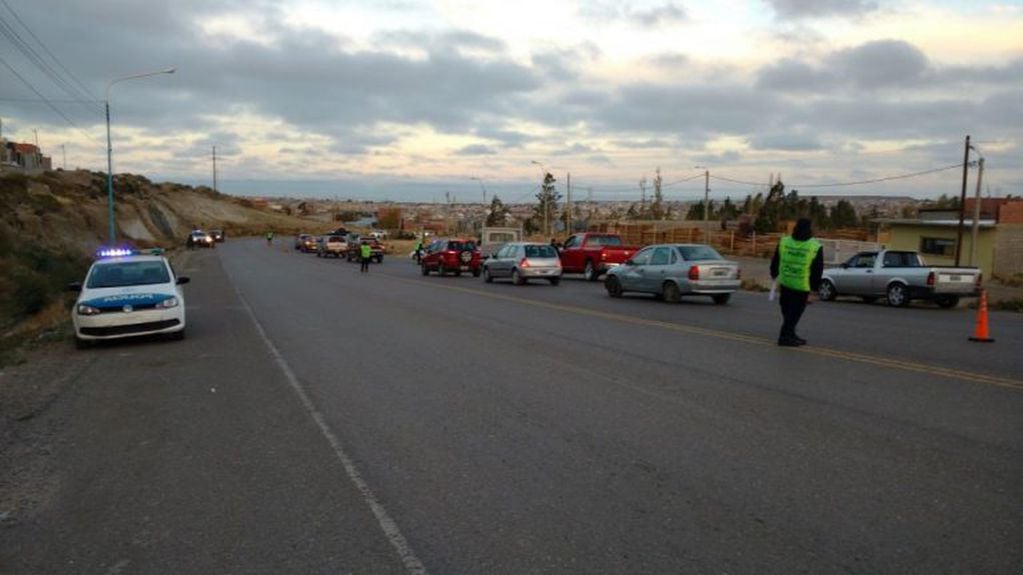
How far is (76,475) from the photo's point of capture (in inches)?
250

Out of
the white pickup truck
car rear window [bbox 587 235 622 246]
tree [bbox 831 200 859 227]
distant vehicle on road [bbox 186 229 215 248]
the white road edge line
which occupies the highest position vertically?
tree [bbox 831 200 859 227]

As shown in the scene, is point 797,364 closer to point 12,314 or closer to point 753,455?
point 753,455

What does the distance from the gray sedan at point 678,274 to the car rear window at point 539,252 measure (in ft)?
22.9

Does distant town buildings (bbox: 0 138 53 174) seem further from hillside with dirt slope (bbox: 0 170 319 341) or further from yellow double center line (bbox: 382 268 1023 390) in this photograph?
yellow double center line (bbox: 382 268 1023 390)

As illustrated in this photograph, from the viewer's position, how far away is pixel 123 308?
43.6 ft

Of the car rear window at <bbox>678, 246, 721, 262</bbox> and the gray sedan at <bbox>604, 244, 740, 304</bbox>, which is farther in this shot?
the car rear window at <bbox>678, 246, 721, 262</bbox>

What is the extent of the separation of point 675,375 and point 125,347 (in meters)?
9.21

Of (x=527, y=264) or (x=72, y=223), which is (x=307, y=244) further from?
(x=527, y=264)

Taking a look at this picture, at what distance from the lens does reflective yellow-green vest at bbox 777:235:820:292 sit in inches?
470

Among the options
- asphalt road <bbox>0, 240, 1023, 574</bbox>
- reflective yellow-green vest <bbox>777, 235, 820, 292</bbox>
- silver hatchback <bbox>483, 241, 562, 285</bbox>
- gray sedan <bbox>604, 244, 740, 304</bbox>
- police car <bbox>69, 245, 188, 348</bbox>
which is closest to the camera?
asphalt road <bbox>0, 240, 1023, 574</bbox>

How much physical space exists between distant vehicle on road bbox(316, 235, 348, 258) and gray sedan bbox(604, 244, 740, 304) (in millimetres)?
43947

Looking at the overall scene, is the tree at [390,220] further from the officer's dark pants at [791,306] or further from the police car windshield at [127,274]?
the officer's dark pants at [791,306]

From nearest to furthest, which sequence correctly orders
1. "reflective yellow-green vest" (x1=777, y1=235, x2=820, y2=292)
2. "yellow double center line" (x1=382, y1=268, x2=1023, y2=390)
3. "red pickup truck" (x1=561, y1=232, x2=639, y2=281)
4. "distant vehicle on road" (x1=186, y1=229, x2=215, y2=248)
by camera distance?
"yellow double center line" (x1=382, y1=268, x2=1023, y2=390) → "reflective yellow-green vest" (x1=777, y1=235, x2=820, y2=292) → "red pickup truck" (x1=561, y1=232, x2=639, y2=281) → "distant vehicle on road" (x1=186, y1=229, x2=215, y2=248)

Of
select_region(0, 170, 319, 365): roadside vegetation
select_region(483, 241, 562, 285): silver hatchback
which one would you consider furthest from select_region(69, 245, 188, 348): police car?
select_region(483, 241, 562, 285): silver hatchback
